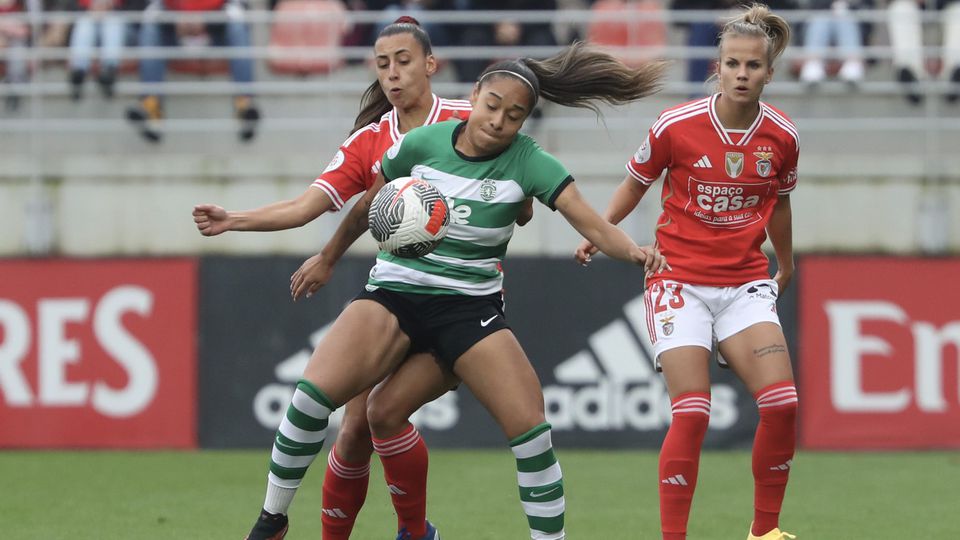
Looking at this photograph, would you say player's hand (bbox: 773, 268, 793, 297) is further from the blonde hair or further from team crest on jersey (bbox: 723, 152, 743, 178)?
the blonde hair

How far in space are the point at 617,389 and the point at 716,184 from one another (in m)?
5.17

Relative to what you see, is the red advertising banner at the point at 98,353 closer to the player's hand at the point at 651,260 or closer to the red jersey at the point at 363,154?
the red jersey at the point at 363,154

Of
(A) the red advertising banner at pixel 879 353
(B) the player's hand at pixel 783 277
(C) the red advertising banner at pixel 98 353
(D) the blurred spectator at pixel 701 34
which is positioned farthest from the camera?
(D) the blurred spectator at pixel 701 34

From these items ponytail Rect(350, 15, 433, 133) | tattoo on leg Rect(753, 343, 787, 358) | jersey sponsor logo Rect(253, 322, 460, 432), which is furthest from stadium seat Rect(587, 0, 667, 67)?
tattoo on leg Rect(753, 343, 787, 358)

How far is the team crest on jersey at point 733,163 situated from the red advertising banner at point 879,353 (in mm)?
5240

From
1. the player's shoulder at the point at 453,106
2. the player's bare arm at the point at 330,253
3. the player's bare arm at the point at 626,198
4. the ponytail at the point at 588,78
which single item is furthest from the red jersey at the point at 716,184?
the player's bare arm at the point at 330,253

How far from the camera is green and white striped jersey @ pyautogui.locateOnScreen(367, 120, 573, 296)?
6.25 metres

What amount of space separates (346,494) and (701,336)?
170 centimetres

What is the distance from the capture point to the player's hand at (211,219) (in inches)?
238

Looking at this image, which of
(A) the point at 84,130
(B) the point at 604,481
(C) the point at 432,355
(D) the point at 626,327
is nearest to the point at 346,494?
(C) the point at 432,355

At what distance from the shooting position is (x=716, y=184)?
6.76m

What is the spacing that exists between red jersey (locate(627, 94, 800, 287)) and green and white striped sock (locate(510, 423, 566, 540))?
3.74 ft

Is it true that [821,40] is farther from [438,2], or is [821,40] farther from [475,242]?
[475,242]

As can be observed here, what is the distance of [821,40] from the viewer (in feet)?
43.0
